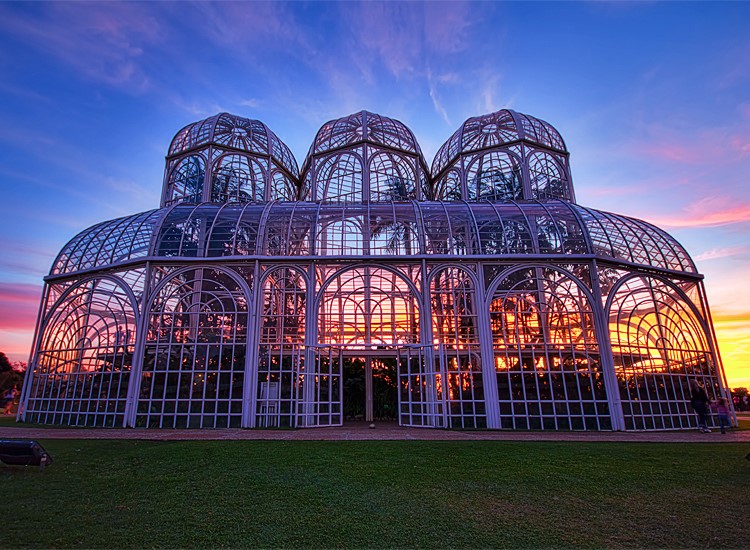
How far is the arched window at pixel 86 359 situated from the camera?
57.4 ft

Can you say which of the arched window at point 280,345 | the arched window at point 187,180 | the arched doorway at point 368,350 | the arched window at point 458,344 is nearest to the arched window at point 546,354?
the arched window at point 458,344

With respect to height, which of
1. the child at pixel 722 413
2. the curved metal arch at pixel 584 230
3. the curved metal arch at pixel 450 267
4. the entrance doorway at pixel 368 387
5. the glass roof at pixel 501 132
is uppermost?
the glass roof at pixel 501 132

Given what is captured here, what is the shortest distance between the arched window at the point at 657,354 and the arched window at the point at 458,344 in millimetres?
5999

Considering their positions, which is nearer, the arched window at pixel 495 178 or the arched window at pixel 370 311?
the arched window at pixel 370 311

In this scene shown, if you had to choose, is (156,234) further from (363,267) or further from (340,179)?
(340,179)

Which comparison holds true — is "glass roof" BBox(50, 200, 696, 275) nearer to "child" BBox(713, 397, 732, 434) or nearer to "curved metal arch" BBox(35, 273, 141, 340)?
"curved metal arch" BBox(35, 273, 141, 340)

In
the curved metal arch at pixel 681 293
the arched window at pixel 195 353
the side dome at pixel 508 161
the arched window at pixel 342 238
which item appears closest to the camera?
the arched window at pixel 195 353

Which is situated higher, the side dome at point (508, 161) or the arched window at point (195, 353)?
the side dome at point (508, 161)

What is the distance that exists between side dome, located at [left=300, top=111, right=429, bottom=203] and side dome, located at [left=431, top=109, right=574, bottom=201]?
3139 mm

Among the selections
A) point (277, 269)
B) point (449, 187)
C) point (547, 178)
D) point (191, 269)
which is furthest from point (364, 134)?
point (191, 269)

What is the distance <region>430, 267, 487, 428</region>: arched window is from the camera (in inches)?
655

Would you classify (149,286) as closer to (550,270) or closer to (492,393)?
(492,393)

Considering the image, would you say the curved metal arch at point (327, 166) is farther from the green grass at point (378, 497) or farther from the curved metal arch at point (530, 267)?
the green grass at point (378, 497)

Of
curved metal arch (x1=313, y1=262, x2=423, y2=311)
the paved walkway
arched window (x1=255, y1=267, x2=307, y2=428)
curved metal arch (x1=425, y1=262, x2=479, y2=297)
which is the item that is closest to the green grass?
the paved walkway
